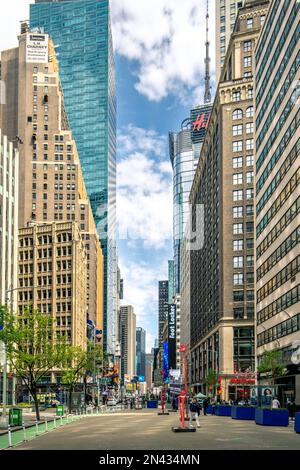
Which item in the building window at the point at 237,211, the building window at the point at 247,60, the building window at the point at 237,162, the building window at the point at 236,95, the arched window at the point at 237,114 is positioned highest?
the building window at the point at 247,60

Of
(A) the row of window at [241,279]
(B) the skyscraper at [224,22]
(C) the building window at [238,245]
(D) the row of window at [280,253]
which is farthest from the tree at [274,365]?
(B) the skyscraper at [224,22]

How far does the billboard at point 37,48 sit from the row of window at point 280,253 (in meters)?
119

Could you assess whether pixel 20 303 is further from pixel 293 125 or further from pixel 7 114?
pixel 293 125

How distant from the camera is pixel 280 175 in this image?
7700 centimetres

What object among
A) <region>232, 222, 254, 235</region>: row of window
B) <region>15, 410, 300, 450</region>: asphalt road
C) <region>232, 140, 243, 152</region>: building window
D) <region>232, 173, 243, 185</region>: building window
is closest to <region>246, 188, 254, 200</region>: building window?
<region>232, 173, 243, 185</region>: building window

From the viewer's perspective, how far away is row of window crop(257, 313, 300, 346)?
68250 mm

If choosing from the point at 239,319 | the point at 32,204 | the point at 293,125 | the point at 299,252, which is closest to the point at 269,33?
the point at 293,125

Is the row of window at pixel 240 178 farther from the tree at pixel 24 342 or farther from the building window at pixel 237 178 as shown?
the tree at pixel 24 342

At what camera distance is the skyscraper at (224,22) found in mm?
188875

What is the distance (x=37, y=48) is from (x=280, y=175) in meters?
128

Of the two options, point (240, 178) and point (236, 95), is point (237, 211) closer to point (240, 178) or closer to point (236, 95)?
point (240, 178)

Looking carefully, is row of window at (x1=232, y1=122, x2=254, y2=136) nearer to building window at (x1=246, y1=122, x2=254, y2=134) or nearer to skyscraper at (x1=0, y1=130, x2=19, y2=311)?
building window at (x1=246, y1=122, x2=254, y2=134)
